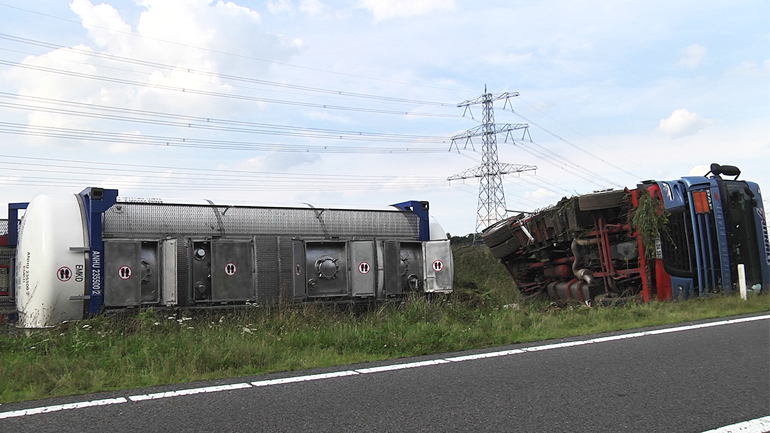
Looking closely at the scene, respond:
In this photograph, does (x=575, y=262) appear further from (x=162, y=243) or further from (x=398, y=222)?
(x=162, y=243)

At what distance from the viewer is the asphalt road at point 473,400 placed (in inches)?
154

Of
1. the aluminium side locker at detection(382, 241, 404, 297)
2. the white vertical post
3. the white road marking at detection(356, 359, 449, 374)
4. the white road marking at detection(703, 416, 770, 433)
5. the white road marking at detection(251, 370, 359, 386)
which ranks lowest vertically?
the white road marking at detection(703, 416, 770, 433)

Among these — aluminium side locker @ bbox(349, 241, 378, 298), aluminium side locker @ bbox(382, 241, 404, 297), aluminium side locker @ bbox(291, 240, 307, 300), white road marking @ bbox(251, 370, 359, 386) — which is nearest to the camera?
white road marking @ bbox(251, 370, 359, 386)

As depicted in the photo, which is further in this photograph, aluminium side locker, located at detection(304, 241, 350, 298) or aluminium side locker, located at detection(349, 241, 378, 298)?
aluminium side locker, located at detection(349, 241, 378, 298)

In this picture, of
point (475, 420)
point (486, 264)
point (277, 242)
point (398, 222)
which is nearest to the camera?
point (475, 420)

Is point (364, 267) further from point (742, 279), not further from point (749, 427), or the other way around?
point (749, 427)

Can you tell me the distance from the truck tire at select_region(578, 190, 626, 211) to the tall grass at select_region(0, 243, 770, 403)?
2770mm

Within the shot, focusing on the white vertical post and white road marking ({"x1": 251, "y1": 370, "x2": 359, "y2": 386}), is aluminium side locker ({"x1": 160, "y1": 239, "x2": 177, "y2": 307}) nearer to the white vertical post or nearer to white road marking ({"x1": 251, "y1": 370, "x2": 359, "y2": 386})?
white road marking ({"x1": 251, "y1": 370, "x2": 359, "y2": 386})

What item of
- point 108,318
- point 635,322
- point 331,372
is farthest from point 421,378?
point 108,318

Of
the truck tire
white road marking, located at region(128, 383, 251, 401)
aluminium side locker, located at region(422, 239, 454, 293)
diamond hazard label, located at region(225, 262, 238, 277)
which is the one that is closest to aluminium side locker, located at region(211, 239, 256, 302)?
diamond hazard label, located at region(225, 262, 238, 277)

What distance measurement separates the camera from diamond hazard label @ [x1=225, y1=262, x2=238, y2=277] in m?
10.5

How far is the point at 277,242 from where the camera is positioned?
1103 centimetres

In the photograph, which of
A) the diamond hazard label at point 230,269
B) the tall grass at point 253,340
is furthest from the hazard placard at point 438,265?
the diamond hazard label at point 230,269

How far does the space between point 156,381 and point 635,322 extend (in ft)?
21.4
